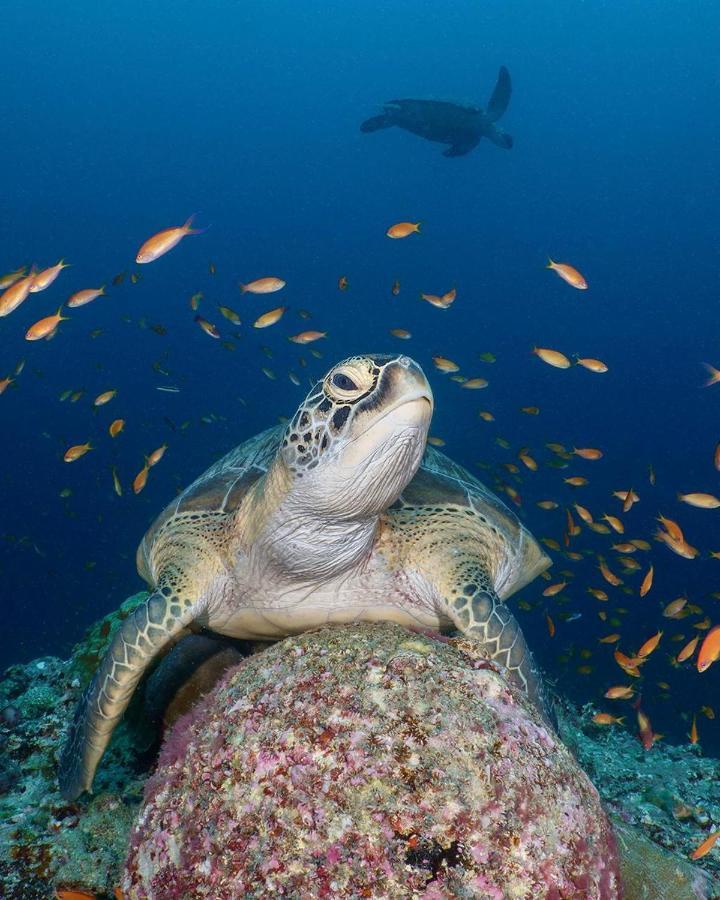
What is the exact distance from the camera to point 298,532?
2832 mm

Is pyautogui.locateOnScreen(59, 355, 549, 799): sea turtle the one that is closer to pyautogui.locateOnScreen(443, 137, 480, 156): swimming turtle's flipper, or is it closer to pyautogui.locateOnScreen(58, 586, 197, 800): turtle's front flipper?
pyautogui.locateOnScreen(58, 586, 197, 800): turtle's front flipper

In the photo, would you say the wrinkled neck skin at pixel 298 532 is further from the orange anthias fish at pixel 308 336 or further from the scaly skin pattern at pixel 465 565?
the orange anthias fish at pixel 308 336

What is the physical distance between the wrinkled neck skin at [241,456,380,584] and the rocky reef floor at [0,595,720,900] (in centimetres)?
124

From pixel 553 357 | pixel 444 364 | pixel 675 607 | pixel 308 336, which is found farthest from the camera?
pixel 308 336

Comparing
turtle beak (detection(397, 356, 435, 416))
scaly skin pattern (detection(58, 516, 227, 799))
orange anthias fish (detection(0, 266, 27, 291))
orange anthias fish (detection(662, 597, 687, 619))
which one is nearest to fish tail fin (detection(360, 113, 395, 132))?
orange anthias fish (detection(0, 266, 27, 291))

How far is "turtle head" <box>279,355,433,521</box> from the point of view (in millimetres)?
2279

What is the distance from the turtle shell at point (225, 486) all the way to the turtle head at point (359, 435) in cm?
91

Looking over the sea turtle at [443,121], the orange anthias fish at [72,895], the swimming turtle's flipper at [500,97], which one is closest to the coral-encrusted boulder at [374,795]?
the orange anthias fish at [72,895]

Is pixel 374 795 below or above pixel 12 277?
above

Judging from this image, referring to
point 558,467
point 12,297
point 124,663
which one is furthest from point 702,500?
point 12,297

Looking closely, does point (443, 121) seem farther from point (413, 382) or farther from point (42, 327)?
point (413, 382)

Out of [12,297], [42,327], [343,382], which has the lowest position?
[42,327]

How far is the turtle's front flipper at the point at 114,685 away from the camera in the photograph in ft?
8.90

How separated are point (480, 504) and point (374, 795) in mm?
2562
